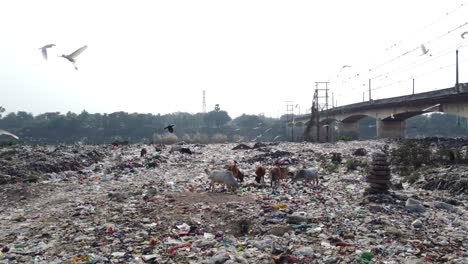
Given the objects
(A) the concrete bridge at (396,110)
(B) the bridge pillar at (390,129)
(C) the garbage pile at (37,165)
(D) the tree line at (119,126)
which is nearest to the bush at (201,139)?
(D) the tree line at (119,126)

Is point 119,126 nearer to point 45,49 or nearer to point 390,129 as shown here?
point 390,129

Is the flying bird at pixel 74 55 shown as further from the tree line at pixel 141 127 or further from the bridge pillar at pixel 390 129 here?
the tree line at pixel 141 127

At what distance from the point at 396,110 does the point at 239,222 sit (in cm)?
2865

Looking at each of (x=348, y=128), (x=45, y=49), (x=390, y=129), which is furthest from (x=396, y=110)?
(x=45, y=49)

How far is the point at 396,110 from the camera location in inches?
1204

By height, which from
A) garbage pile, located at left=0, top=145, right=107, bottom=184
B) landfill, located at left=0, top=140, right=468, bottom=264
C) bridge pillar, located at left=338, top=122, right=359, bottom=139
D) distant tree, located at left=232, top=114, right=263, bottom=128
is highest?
distant tree, located at left=232, top=114, right=263, bottom=128

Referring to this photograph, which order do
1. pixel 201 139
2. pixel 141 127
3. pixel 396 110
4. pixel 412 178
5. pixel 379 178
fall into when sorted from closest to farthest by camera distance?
1. pixel 379 178
2. pixel 412 178
3. pixel 396 110
4. pixel 201 139
5. pixel 141 127

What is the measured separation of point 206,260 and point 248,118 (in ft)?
201

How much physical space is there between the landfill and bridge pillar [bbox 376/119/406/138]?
27673mm

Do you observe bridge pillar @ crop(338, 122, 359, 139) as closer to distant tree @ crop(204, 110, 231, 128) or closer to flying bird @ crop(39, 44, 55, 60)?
distant tree @ crop(204, 110, 231, 128)

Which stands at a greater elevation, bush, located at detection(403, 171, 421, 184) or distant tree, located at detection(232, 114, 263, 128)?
distant tree, located at detection(232, 114, 263, 128)

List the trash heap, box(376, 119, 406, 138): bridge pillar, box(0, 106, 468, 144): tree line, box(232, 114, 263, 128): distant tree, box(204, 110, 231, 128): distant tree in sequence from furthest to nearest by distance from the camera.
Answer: box(232, 114, 263, 128): distant tree, box(204, 110, 231, 128): distant tree, box(0, 106, 468, 144): tree line, box(376, 119, 406, 138): bridge pillar, the trash heap

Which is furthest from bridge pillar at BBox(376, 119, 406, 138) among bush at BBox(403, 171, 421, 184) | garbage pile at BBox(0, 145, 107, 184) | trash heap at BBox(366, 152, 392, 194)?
trash heap at BBox(366, 152, 392, 194)

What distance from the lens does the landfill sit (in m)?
4.14
